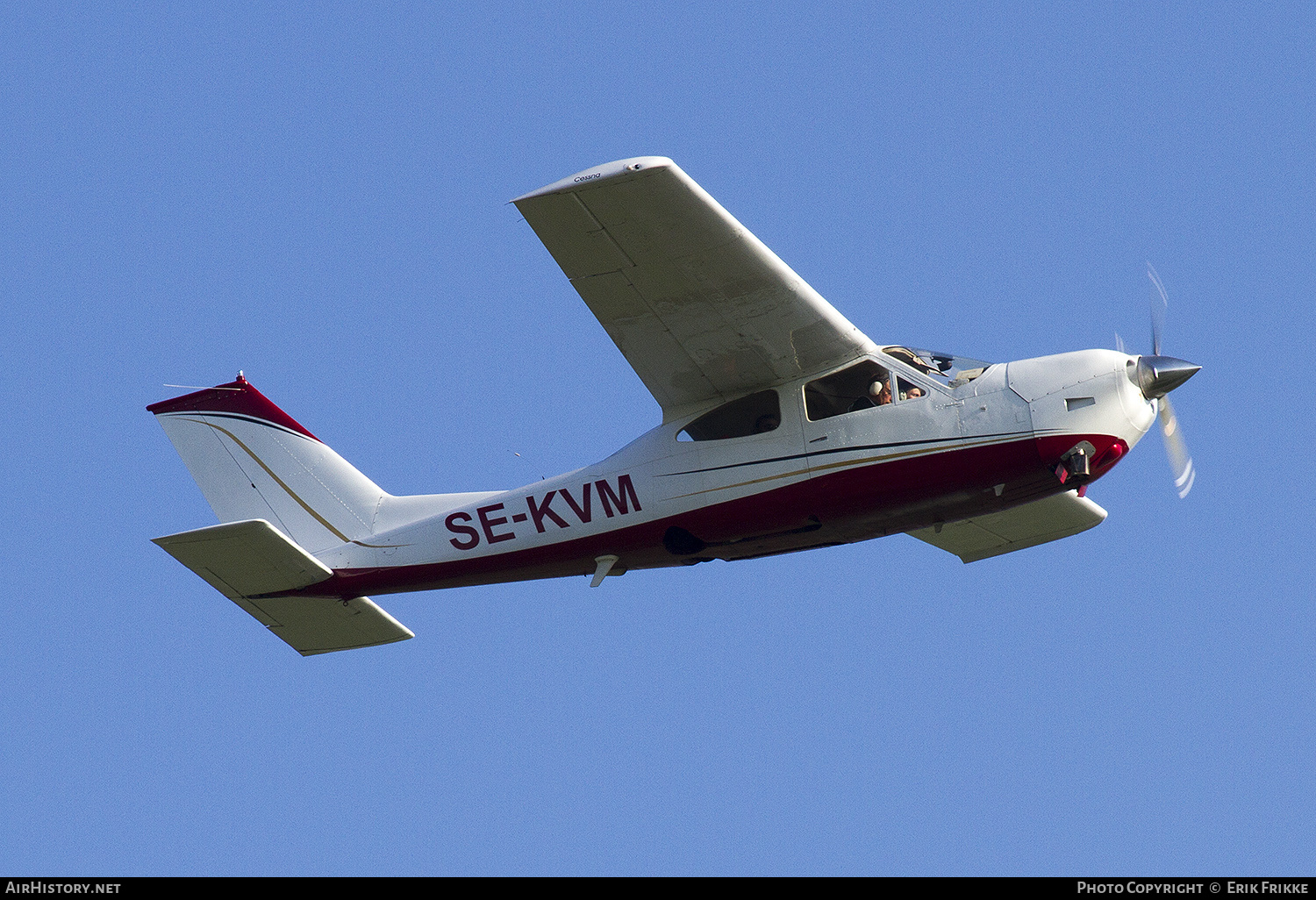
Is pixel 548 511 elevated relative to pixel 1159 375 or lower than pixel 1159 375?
lower

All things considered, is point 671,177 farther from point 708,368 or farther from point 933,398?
point 933,398

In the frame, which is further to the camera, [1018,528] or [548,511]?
[1018,528]

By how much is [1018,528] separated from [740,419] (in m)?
4.03

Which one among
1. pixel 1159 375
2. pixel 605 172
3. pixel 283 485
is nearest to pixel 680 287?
pixel 605 172

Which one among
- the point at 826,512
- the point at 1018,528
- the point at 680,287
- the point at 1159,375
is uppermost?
the point at 680,287

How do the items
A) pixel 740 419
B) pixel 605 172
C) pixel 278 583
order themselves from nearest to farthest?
pixel 605 172, pixel 740 419, pixel 278 583

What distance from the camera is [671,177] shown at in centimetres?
1164

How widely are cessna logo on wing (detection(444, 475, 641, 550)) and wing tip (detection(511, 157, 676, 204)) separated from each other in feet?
9.72

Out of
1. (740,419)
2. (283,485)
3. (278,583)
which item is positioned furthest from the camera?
(283,485)

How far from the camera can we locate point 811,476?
42.1 ft

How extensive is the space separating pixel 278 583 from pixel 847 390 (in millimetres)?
5718

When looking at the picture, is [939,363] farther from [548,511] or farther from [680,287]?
[548,511]
